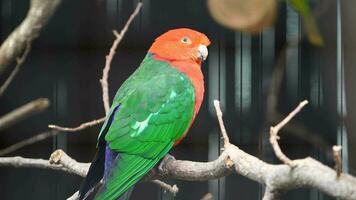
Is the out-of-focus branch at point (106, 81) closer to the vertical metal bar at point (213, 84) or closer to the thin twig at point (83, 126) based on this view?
the thin twig at point (83, 126)

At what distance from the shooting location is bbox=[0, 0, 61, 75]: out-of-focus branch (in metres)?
1.72

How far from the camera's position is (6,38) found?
175cm

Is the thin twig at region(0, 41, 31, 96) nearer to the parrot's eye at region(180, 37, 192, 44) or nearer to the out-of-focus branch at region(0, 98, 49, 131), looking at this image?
the out-of-focus branch at region(0, 98, 49, 131)

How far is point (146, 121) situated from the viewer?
1.48 metres

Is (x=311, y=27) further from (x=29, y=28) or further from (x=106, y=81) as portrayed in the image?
(x=29, y=28)

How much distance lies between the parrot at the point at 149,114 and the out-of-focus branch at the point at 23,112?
0.77 ft

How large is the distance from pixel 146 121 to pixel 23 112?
367 mm

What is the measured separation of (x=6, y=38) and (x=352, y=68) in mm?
823

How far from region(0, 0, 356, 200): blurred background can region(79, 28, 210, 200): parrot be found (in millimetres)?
99

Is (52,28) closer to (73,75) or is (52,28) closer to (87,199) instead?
(73,75)

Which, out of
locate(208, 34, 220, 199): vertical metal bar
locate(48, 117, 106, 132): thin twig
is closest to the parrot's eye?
locate(208, 34, 220, 199): vertical metal bar

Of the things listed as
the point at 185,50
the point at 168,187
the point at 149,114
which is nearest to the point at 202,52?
the point at 185,50

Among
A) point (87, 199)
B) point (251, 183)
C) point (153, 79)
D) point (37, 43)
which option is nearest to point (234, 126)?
point (251, 183)

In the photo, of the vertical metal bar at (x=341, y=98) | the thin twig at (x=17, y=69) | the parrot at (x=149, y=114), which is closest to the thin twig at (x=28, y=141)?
the thin twig at (x=17, y=69)
